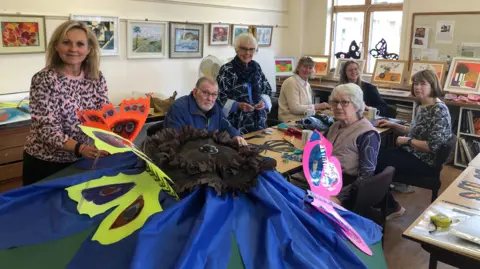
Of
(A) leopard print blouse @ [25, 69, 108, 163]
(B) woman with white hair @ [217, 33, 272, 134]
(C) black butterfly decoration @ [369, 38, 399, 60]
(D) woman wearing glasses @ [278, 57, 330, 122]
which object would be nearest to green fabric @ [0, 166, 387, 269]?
(A) leopard print blouse @ [25, 69, 108, 163]

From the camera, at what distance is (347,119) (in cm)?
283

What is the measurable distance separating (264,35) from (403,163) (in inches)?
136

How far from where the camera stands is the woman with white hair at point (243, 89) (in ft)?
11.8

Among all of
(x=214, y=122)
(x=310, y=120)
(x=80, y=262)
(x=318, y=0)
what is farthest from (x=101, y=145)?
(x=318, y=0)

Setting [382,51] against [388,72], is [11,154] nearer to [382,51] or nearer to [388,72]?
[388,72]

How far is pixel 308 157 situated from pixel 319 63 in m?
5.80

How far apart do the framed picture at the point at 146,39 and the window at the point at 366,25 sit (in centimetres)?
305

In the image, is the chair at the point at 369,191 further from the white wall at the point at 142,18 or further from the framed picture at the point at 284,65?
the framed picture at the point at 284,65

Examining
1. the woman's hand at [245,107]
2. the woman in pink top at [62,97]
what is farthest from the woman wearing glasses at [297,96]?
the woman in pink top at [62,97]

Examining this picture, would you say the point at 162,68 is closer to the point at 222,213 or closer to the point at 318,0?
the point at 318,0

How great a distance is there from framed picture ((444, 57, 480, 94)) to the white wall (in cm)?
236

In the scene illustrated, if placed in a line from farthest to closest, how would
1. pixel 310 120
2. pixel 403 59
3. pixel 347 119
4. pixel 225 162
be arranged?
pixel 403 59 < pixel 310 120 < pixel 347 119 < pixel 225 162

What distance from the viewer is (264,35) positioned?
21.1 ft

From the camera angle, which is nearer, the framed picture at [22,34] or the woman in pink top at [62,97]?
the woman in pink top at [62,97]
